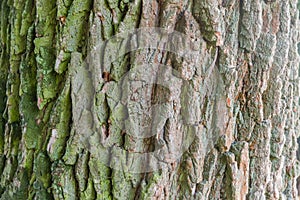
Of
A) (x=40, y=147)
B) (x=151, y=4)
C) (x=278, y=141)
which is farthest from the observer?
(x=278, y=141)

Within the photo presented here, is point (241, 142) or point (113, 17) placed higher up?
point (113, 17)

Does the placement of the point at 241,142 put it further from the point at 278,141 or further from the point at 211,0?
the point at 211,0

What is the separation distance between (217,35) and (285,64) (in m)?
0.28

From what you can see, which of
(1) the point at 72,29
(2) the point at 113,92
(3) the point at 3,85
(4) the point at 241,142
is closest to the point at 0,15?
(3) the point at 3,85

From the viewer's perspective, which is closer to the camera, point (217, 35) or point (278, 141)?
point (217, 35)

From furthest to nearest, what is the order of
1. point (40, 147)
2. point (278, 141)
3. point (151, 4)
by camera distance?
point (278, 141)
point (40, 147)
point (151, 4)

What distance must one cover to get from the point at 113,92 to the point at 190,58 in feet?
0.62

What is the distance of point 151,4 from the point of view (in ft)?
2.72

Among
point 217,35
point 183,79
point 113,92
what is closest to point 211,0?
point 217,35

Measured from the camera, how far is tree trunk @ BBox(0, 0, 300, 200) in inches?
33.0

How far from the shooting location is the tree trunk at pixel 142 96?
84cm

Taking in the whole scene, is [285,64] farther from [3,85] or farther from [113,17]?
[3,85]

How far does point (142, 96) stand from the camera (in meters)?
0.85

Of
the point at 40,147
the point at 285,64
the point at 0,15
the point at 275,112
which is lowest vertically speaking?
the point at 40,147
